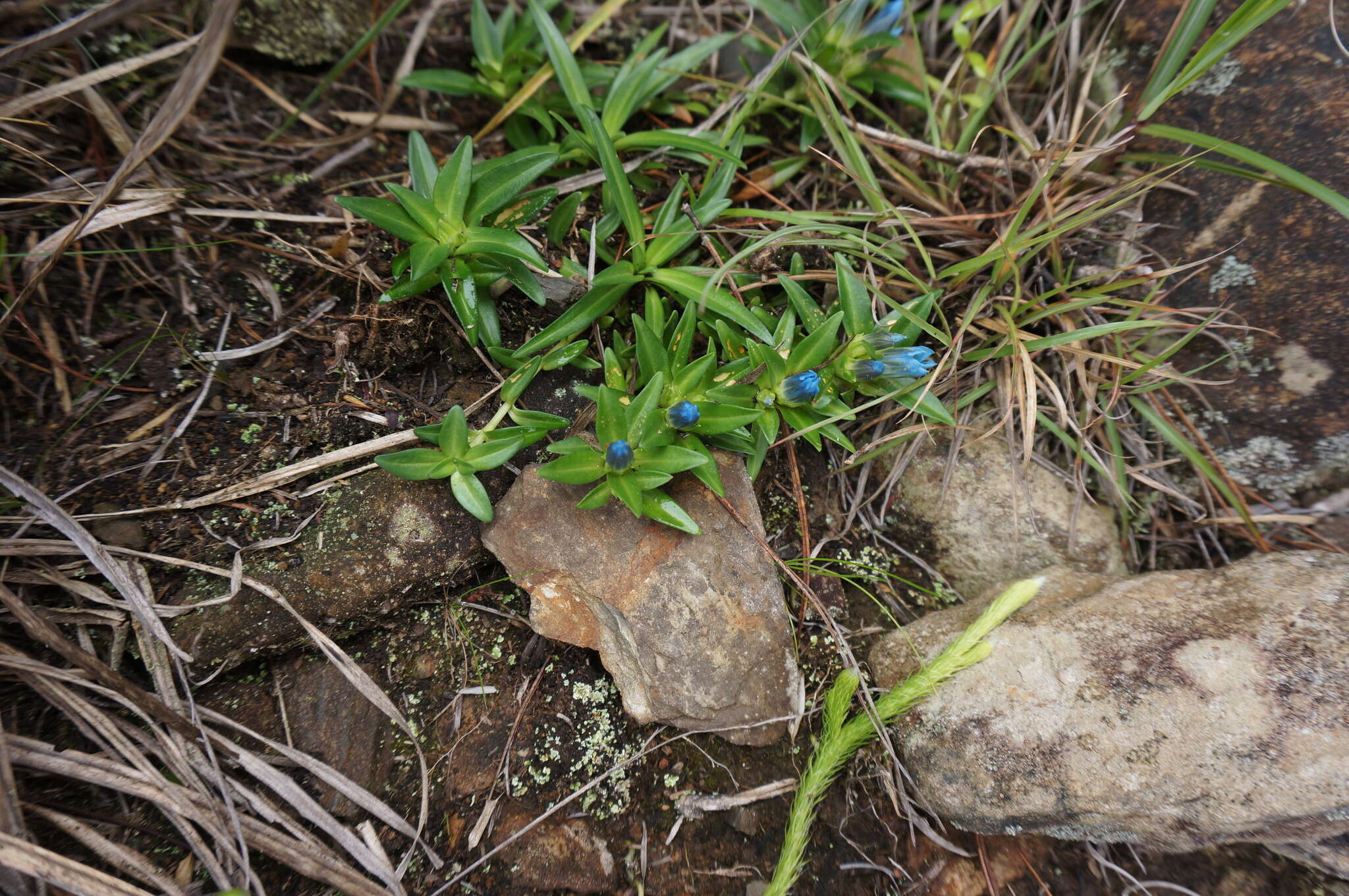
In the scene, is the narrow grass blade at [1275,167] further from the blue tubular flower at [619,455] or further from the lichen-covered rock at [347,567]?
the lichen-covered rock at [347,567]

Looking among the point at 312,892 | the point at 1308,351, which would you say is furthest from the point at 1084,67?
the point at 312,892

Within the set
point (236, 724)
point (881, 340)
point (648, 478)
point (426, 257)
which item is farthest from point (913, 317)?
point (236, 724)

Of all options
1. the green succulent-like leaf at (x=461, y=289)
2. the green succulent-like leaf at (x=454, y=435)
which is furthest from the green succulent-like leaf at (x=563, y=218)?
the green succulent-like leaf at (x=454, y=435)

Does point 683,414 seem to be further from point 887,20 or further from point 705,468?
point 887,20

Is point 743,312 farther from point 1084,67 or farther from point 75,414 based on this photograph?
point 75,414

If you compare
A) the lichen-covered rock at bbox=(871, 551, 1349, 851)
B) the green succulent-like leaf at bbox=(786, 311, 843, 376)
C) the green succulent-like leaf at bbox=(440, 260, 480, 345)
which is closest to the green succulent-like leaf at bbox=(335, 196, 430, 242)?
the green succulent-like leaf at bbox=(440, 260, 480, 345)

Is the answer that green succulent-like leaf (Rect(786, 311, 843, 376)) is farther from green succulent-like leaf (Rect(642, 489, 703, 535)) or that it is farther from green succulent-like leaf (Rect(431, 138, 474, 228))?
green succulent-like leaf (Rect(431, 138, 474, 228))
